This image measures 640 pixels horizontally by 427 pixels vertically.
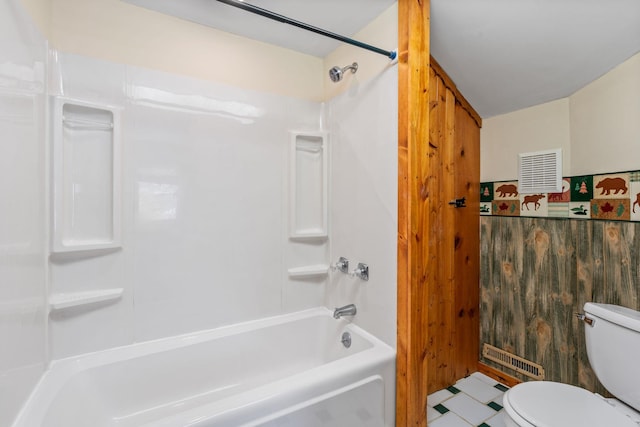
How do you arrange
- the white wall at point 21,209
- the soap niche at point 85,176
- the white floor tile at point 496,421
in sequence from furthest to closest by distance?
1. the white floor tile at point 496,421
2. the soap niche at point 85,176
3. the white wall at point 21,209

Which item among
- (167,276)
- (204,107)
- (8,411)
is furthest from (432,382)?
(204,107)

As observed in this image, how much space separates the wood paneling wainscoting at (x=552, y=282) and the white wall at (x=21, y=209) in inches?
103

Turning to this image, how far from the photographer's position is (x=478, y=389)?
198 centimetres

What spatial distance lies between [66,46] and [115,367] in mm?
1603

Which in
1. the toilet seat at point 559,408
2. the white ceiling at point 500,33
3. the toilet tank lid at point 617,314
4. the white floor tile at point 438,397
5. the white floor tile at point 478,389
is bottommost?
the white floor tile at point 438,397

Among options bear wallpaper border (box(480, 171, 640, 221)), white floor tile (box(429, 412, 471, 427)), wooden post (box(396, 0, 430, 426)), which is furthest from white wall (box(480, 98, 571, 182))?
white floor tile (box(429, 412, 471, 427))

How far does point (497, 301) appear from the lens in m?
2.10

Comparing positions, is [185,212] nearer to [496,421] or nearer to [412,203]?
[412,203]

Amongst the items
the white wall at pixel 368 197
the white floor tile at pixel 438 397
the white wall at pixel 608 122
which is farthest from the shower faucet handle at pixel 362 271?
the white wall at pixel 608 122

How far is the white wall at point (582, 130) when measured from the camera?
1.46 m

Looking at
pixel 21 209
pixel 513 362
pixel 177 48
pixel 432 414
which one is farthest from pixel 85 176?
pixel 513 362

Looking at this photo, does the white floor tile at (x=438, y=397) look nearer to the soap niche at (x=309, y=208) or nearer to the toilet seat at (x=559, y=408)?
the toilet seat at (x=559, y=408)

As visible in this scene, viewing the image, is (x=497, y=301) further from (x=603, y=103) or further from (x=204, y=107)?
(x=204, y=107)

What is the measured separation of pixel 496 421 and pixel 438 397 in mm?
337
